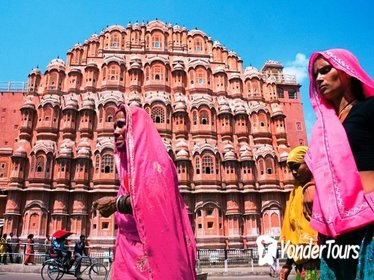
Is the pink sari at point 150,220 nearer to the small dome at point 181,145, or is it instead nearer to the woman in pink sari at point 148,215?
the woman in pink sari at point 148,215

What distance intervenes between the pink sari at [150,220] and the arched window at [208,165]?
21135 millimetres

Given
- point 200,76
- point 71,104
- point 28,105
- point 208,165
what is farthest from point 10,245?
point 200,76

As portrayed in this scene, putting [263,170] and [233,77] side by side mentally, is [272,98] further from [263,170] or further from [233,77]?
[263,170]

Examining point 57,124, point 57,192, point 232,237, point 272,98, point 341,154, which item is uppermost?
point 272,98

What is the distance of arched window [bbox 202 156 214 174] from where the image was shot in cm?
2400

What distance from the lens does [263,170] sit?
24516mm

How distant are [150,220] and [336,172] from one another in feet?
4.69

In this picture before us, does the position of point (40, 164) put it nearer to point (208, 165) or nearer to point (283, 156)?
point (208, 165)

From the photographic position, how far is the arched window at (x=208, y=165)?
24000 mm

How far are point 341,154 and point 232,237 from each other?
2195 cm

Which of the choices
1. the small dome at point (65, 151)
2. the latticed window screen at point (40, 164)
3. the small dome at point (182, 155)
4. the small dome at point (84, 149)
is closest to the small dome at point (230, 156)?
the small dome at point (182, 155)

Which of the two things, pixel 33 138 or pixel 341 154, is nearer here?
pixel 341 154

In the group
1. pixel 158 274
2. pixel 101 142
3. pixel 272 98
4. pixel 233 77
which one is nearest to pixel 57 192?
pixel 101 142

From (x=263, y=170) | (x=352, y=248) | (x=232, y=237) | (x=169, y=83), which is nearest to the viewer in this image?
(x=352, y=248)
